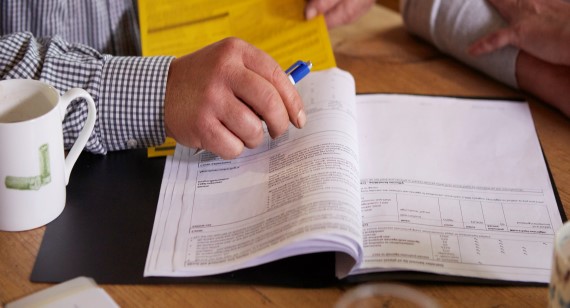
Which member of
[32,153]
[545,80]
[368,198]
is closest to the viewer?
[32,153]

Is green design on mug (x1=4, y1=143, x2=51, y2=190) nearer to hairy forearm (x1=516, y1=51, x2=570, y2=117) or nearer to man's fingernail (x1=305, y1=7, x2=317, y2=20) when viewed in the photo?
A: man's fingernail (x1=305, y1=7, x2=317, y2=20)

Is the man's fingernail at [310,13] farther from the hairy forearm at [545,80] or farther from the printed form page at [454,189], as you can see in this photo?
the hairy forearm at [545,80]

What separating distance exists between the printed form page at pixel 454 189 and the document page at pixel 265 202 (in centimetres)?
5

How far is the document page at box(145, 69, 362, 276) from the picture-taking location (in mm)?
697

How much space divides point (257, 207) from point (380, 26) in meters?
0.64

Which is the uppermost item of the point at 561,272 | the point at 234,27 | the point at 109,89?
the point at 234,27

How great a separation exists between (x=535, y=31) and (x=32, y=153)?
0.75 metres

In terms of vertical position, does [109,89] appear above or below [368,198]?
above

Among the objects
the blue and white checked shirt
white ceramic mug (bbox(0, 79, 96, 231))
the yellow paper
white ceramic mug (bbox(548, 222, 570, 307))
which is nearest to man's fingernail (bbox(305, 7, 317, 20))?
the yellow paper

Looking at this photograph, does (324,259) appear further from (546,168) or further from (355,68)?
(355,68)

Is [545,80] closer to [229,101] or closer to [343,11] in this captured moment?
[343,11]


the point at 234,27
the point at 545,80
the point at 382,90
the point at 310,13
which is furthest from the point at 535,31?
the point at 234,27

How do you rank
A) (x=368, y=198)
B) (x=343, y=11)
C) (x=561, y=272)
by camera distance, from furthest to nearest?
(x=343, y=11) → (x=368, y=198) → (x=561, y=272)

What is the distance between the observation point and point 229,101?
0.85m
